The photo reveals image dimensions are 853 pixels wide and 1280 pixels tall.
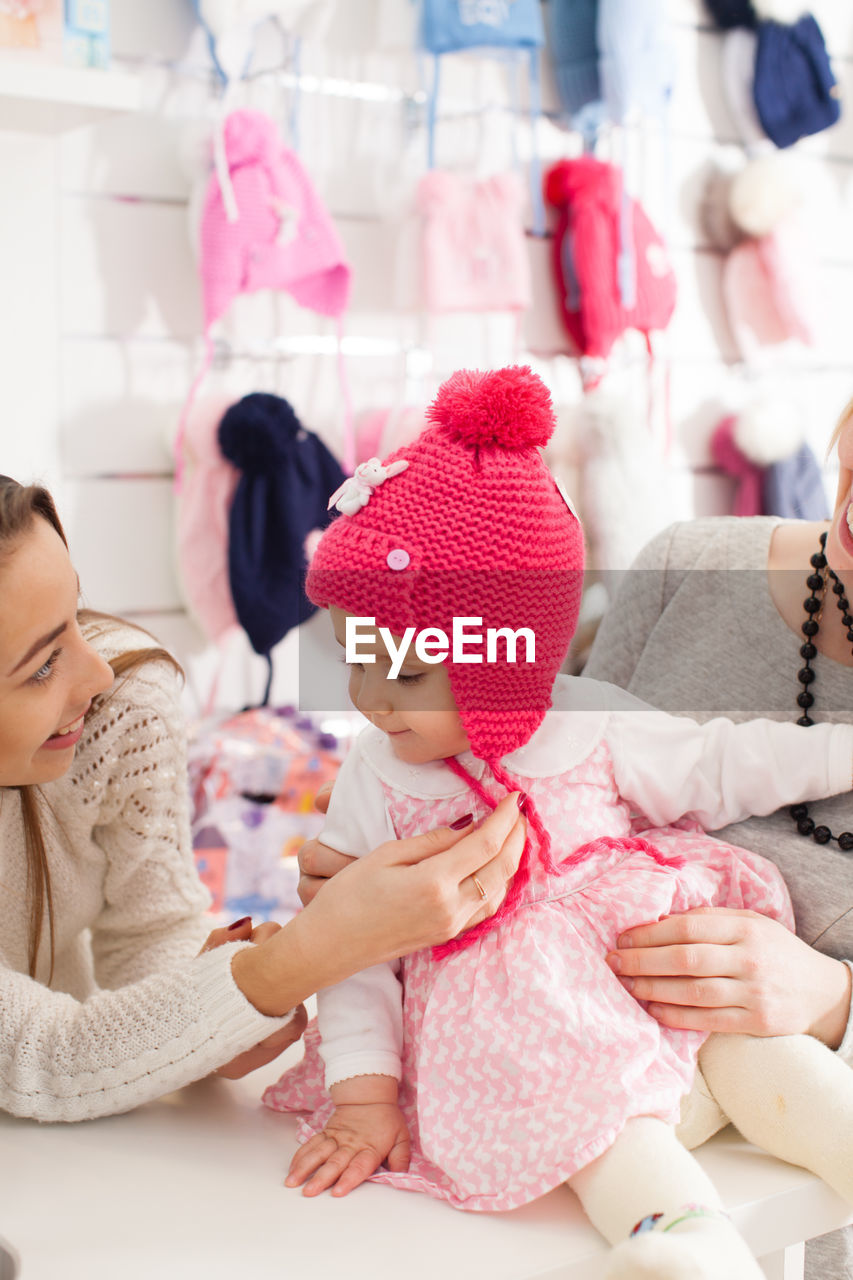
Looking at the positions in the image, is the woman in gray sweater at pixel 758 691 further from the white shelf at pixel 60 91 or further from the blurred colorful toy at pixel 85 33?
the blurred colorful toy at pixel 85 33

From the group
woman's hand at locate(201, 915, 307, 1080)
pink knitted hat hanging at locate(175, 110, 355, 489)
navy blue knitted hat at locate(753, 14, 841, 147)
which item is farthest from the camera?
navy blue knitted hat at locate(753, 14, 841, 147)

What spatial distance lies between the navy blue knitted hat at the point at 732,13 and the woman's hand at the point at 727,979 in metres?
2.66

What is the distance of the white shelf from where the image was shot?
1831 millimetres

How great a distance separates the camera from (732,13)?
2.77 m

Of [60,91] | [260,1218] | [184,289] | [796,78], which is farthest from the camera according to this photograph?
[796,78]

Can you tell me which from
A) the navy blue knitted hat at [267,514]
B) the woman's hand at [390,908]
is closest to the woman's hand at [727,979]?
Result: the woman's hand at [390,908]

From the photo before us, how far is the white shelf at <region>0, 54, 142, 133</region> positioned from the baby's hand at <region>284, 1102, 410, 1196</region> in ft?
5.66

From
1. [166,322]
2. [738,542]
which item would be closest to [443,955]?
[738,542]

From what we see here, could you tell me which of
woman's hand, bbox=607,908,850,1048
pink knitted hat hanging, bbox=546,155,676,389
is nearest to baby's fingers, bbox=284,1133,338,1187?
woman's hand, bbox=607,908,850,1048

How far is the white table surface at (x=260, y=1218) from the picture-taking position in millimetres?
659

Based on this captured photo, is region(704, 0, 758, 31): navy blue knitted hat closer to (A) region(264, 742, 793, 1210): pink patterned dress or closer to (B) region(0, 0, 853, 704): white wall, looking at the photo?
(B) region(0, 0, 853, 704): white wall

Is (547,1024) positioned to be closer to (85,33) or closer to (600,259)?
(85,33)

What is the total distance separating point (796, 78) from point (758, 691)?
229 centimetres

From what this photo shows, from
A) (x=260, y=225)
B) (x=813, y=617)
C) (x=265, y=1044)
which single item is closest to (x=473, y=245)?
(x=260, y=225)
